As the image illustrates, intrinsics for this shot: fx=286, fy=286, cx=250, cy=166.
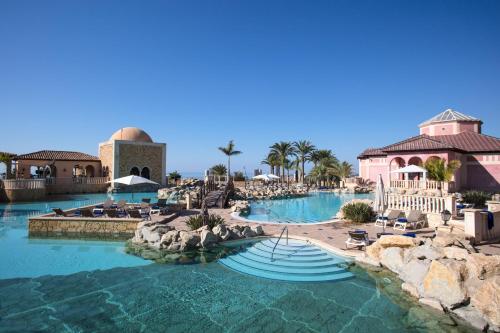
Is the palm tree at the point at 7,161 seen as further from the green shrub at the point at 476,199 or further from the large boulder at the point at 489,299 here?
the green shrub at the point at 476,199

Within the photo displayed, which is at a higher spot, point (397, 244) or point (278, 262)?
point (397, 244)

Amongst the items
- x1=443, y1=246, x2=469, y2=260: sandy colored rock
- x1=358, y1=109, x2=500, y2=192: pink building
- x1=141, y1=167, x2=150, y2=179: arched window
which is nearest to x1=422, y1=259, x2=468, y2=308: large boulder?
x1=443, y1=246, x2=469, y2=260: sandy colored rock

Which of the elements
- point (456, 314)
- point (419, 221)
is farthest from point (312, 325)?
point (419, 221)

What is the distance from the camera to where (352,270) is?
7.78 metres

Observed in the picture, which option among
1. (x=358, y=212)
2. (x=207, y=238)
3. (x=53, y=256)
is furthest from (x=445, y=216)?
(x=53, y=256)

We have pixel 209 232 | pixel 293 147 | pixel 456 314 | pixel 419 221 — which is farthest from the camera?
pixel 293 147

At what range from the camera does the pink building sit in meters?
24.5

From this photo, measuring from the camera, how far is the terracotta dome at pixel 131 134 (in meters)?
36.7

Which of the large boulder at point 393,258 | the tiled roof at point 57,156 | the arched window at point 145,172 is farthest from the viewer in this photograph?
the arched window at point 145,172

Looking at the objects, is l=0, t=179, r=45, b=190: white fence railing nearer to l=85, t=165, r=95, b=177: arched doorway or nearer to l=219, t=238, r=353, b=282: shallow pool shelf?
l=85, t=165, r=95, b=177: arched doorway

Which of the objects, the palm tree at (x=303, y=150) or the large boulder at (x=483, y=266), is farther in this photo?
the palm tree at (x=303, y=150)

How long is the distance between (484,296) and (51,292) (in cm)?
940

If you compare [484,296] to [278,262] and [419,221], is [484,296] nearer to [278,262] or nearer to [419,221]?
[278,262]

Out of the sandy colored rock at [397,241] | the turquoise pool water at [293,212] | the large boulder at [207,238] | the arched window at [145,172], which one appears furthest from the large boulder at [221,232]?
the arched window at [145,172]
